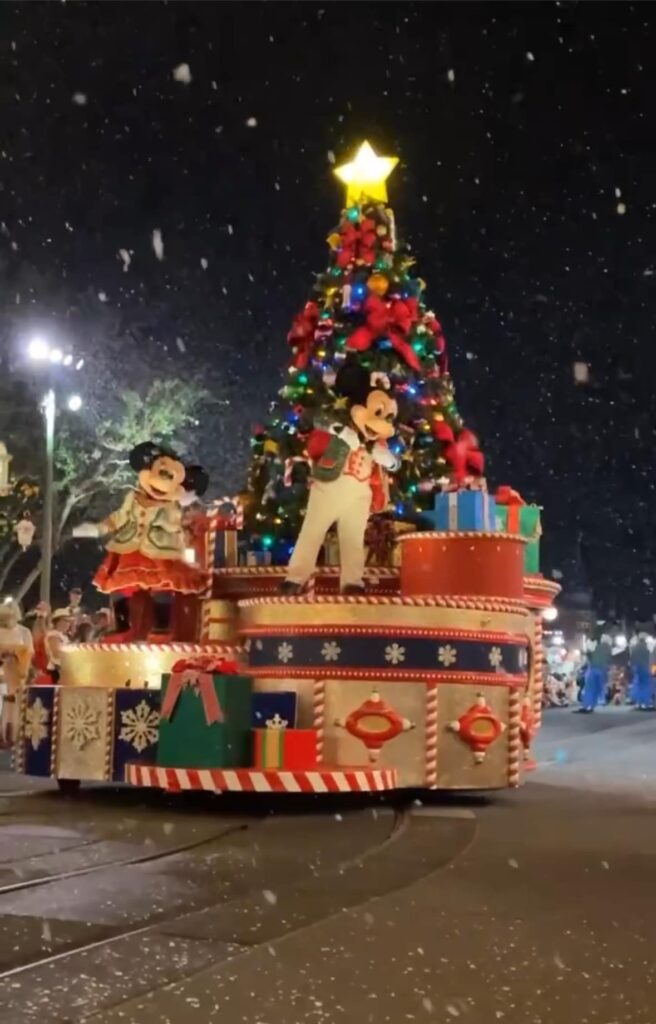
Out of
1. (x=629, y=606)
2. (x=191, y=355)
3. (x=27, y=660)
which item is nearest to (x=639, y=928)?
(x=27, y=660)

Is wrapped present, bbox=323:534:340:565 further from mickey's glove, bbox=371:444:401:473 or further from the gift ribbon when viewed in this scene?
the gift ribbon

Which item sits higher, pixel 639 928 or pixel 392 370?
pixel 392 370

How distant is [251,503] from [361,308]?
9.19 ft

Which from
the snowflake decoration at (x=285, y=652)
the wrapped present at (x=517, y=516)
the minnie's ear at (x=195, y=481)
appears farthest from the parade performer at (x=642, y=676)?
the snowflake decoration at (x=285, y=652)

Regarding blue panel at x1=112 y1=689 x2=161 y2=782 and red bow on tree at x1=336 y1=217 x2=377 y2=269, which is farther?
red bow on tree at x1=336 y1=217 x2=377 y2=269

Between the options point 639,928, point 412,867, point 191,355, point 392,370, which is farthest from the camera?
point 191,355

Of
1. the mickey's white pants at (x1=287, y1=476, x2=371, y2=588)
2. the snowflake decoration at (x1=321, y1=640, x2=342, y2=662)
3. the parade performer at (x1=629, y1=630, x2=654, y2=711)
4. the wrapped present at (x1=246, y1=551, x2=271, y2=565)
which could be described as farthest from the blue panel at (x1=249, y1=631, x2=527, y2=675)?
the parade performer at (x1=629, y1=630, x2=654, y2=711)

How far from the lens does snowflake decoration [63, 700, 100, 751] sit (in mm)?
12164

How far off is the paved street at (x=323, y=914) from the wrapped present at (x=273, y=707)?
2.56ft

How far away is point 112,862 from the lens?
27.1 feet

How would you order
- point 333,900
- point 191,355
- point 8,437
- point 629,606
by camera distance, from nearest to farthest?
point 333,900 → point 8,437 → point 191,355 → point 629,606

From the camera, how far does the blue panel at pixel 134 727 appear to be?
39.1ft

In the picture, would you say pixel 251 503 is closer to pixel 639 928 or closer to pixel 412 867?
pixel 412 867

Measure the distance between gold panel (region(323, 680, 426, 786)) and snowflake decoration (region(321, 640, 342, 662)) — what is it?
0.68ft
